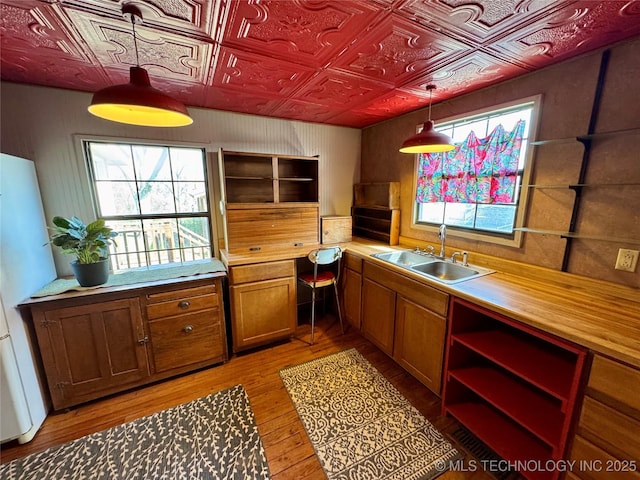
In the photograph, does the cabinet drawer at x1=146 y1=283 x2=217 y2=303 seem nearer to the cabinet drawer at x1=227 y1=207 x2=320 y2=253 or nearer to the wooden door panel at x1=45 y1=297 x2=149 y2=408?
the wooden door panel at x1=45 y1=297 x2=149 y2=408

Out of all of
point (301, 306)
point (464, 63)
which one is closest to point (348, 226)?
point (301, 306)

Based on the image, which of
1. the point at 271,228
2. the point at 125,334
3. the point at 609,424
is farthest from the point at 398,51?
the point at 125,334

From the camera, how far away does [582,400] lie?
1092 mm

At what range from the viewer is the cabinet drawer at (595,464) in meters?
1.00

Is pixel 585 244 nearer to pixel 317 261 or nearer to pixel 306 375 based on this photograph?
pixel 317 261

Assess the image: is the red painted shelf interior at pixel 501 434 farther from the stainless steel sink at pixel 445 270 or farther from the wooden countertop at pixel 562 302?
the stainless steel sink at pixel 445 270

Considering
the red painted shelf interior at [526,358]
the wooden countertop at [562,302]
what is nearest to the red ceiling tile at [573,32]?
the wooden countertop at [562,302]

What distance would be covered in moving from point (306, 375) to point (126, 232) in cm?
206

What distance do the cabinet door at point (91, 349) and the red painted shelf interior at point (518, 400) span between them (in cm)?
226

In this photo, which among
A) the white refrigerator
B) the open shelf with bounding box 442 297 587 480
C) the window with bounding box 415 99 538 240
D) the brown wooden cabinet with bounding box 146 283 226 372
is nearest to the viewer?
the open shelf with bounding box 442 297 587 480

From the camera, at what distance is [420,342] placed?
74.3 inches

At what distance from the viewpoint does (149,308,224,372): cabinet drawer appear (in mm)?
1977

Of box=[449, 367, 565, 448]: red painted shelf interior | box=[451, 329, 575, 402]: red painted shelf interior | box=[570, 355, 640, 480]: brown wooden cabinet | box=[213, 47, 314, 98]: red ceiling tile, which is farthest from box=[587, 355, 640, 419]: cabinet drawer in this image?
box=[213, 47, 314, 98]: red ceiling tile

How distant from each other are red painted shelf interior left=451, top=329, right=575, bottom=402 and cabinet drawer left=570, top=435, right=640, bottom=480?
19 cm
